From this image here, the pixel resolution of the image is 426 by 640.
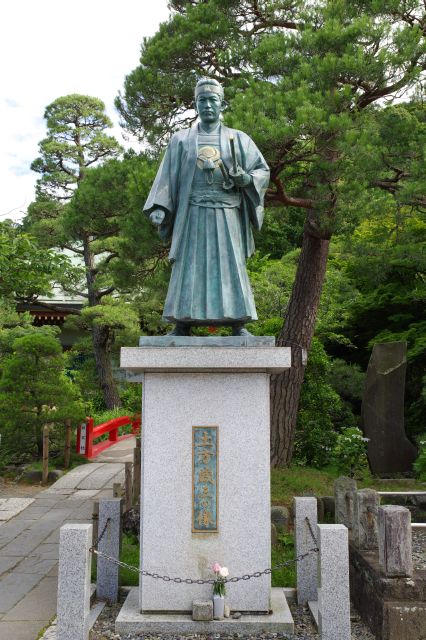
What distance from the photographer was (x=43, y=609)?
5.12 metres

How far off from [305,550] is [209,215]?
115 inches

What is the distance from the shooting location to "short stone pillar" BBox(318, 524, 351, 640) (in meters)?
4.00

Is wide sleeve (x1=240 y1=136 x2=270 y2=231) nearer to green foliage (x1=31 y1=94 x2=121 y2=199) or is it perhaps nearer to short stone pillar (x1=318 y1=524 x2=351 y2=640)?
short stone pillar (x1=318 y1=524 x2=351 y2=640)

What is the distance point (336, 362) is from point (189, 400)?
8.17 metres

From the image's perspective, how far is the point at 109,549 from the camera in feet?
16.8

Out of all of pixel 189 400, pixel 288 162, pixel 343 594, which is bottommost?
pixel 343 594

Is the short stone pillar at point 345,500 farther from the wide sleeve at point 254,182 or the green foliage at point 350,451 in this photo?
the green foliage at point 350,451

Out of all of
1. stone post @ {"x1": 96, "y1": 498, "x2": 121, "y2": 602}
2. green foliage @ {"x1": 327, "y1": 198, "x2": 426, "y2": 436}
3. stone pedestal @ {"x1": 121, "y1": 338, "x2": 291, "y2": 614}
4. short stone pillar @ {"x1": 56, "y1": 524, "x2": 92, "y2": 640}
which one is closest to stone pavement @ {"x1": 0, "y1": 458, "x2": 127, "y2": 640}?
stone post @ {"x1": 96, "y1": 498, "x2": 121, "y2": 602}

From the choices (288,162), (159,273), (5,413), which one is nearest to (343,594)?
(288,162)

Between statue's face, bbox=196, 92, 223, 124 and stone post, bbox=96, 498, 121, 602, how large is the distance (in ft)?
11.0

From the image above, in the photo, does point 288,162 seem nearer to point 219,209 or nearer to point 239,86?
point 239,86

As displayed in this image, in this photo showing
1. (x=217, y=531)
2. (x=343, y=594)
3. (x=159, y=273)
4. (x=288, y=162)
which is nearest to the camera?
(x=343, y=594)

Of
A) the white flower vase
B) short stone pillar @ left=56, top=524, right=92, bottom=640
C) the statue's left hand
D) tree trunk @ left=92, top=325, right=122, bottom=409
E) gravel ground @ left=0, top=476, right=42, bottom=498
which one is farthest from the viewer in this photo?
tree trunk @ left=92, top=325, right=122, bottom=409

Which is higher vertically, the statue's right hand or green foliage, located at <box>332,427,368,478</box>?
the statue's right hand
